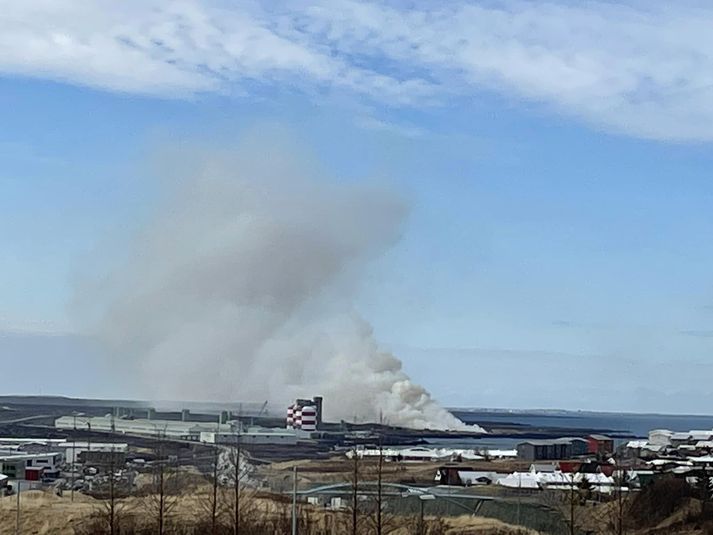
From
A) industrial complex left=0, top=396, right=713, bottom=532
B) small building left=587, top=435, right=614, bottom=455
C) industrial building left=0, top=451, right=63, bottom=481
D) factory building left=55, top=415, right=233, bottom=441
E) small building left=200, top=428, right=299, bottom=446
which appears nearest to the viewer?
industrial complex left=0, top=396, right=713, bottom=532

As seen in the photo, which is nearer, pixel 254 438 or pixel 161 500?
pixel 161 500

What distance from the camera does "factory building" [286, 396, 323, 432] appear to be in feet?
284

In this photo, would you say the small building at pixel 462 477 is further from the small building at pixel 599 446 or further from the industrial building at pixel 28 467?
the small building at pixel 599 446

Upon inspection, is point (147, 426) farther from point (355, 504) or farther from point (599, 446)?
→ point (355, 504)

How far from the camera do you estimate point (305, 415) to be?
87188 mm

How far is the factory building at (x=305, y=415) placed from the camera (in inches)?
3410

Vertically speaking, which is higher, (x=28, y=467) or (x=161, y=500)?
(x=161, y=500)

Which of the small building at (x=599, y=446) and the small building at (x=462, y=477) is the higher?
the small building at (x=599, y=446)

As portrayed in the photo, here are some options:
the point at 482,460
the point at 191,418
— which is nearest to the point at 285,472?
the point at 482,460

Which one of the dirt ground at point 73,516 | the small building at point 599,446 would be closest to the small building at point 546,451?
the small building at point 599,446

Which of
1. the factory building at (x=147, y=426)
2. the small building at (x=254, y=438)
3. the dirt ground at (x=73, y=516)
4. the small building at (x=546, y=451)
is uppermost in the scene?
the factory building at (x=147, y=426)


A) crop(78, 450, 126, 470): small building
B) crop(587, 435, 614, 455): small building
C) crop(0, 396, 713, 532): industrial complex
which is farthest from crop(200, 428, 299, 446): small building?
crop(587, 435, 614, 455): small building

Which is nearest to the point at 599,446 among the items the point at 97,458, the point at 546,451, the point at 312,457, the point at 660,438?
the point at 546,451

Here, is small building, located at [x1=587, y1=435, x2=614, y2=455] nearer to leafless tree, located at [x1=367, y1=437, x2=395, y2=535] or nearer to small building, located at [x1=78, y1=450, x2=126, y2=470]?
small building, located at [x1=78, y1=450, x2=126, y2=470]
